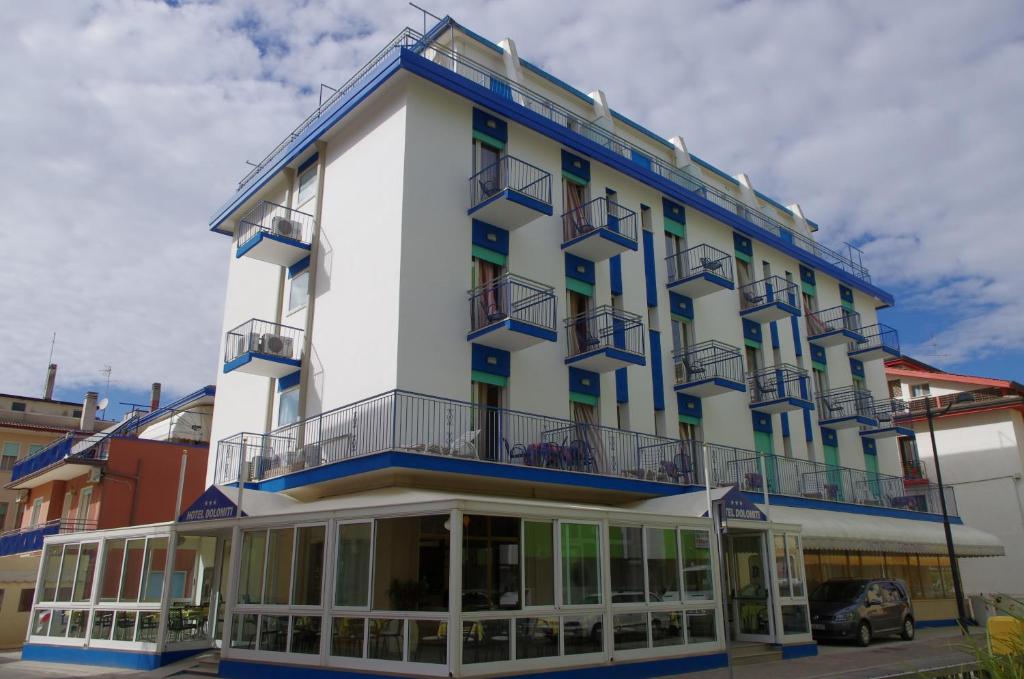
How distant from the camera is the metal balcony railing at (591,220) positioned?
2166 cm

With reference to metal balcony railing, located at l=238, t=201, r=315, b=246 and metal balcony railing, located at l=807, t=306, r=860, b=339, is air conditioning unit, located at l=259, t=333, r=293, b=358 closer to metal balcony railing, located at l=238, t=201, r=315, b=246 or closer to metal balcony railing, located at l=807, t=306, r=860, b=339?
metal balcony railing, located at l=238, t=201, r=315, b=246

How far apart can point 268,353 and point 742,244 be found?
1709cm

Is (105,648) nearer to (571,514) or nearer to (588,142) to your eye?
(571,514)

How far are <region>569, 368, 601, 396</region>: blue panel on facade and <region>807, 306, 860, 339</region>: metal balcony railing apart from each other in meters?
12.9

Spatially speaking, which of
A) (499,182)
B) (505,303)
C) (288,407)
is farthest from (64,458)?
(499,182)

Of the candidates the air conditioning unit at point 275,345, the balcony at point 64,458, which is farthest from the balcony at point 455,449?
the balcony at point 64,458

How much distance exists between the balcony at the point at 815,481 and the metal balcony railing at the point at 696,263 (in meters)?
5.36

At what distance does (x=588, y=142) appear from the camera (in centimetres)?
2300

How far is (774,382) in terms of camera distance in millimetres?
26219

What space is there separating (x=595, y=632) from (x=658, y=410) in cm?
1040

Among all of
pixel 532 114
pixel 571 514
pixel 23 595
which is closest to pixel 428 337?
pixel 571 514

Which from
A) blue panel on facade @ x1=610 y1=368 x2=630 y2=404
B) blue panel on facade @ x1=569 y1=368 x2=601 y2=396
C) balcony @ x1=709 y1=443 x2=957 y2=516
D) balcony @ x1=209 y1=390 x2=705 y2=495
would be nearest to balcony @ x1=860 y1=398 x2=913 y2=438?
balcony @ x1=709 y1=443 x2=957 y2=516

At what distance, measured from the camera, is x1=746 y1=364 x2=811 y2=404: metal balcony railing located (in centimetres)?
2636

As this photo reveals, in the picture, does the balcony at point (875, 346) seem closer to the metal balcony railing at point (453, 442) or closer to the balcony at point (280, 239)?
the metal balcony railing at point (453, 442)
